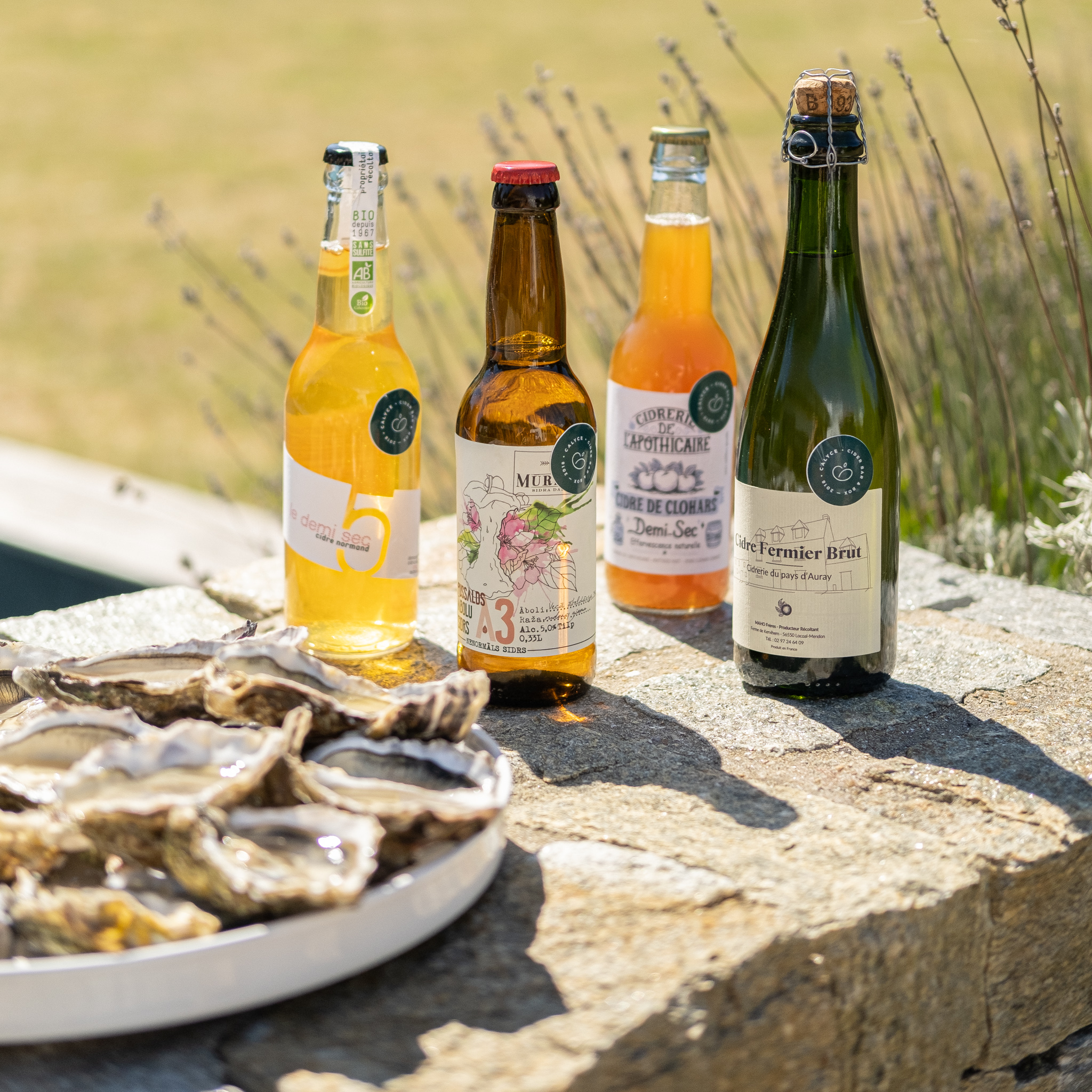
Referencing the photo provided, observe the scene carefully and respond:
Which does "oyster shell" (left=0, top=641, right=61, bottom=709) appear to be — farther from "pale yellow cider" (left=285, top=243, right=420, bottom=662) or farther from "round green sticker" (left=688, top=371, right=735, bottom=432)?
"round green sticker" (left=688, top=371, right=735, bottom=432)

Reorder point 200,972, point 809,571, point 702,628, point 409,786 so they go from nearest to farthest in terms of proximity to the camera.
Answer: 1. point 200,972
2. point 409,786
3. point 809,571
4. point 702,628

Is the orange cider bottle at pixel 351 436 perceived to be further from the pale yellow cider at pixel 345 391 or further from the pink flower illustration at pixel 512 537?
the pink flower illustration at pixel 512 537

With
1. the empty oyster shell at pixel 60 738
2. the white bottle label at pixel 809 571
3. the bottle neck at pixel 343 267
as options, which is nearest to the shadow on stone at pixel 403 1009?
the empty oyster shell at pixel 60 738

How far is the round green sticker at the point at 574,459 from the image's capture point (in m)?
1.30

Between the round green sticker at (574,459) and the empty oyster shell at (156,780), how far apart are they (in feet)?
1.42

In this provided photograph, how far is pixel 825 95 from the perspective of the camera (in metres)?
1.22

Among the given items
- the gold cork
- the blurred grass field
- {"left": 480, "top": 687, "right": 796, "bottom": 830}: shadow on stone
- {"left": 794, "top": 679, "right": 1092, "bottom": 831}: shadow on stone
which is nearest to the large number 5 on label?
{"left": 480, "top": 687, "right": 796, "bottom": 830}: shadow on stone

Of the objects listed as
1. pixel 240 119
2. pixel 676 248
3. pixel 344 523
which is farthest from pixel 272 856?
pixel 240 119

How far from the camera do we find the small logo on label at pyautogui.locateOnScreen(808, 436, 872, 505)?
131cm

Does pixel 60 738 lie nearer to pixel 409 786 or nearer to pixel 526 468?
pixel 409 786

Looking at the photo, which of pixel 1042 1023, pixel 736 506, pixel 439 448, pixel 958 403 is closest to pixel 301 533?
pixel 736 506

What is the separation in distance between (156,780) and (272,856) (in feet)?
0.39

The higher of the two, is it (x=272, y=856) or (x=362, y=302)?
(x=362, y=302)

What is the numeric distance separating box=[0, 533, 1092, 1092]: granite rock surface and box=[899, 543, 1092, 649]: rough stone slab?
4.2 inches
